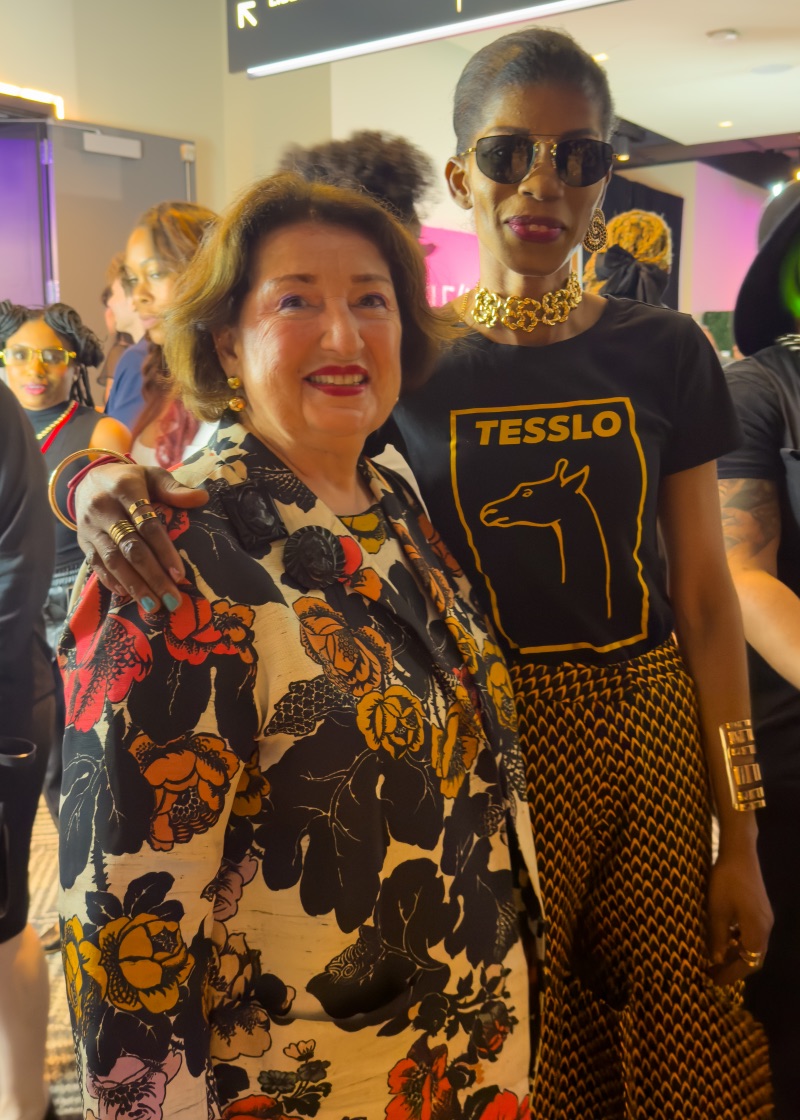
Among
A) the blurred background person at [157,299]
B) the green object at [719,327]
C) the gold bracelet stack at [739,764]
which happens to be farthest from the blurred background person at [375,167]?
the green object at [719,327]

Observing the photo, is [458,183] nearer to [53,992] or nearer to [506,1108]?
[506,1108]

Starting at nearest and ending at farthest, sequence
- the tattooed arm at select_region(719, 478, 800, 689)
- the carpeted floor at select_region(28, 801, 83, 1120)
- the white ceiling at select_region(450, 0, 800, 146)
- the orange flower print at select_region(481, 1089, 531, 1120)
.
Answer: the orange flower print at select_region(481, 1089, 531, 1120) < the tattooed arm at select_region(719, 478, 800, 689) < the carpeted floor at select_region(28, 801, 83, 1120) < the white ceiling at select_region(450, 0, 800, 146)

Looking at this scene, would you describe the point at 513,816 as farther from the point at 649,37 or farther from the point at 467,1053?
the point at 649,37

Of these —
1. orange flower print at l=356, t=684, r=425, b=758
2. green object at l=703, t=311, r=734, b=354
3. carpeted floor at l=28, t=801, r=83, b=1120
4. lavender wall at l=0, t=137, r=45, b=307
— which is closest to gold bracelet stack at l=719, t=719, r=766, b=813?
orange flower print at l=356, t=684, r=425, b=758

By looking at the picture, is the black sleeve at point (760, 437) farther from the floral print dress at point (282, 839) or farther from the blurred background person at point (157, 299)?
the blurred background person at point (157, 299)

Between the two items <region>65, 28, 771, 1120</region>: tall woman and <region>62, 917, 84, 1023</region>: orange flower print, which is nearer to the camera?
<region>62, 917, 84, 1023</region>: orange flower print

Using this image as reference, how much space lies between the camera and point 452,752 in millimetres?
1164

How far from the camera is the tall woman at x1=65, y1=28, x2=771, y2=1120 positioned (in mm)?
1359

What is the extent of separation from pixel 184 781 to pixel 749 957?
891 millimetres

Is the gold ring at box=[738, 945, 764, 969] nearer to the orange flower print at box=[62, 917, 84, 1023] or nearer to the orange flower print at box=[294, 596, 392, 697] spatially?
the orange flower print at box=[294, 596, 392, 697]

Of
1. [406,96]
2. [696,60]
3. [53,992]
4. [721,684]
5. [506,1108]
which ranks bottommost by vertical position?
[53,992]

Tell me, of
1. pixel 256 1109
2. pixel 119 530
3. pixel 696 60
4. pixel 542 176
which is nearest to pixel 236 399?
pixel 119 530

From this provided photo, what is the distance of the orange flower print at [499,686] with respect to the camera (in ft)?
4.14

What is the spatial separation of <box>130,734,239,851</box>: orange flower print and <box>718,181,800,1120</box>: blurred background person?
3.25 ft
